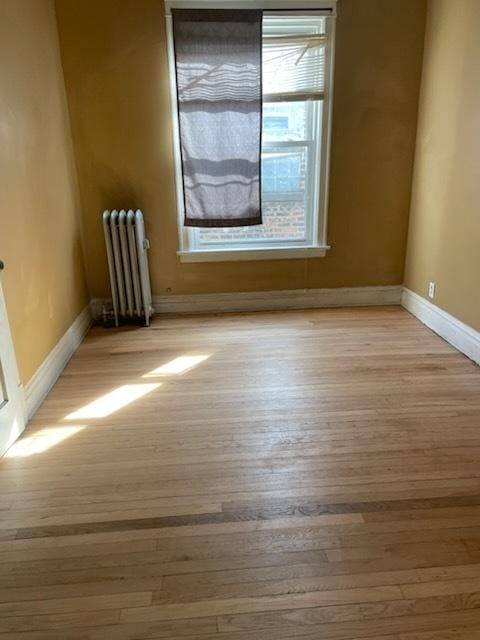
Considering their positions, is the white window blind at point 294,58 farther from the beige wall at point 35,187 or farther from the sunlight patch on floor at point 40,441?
the sunlight patch on floor at point 40,441

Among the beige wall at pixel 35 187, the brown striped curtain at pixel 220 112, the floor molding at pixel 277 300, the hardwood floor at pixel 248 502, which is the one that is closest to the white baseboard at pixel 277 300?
the floor molding at pixel 277 300

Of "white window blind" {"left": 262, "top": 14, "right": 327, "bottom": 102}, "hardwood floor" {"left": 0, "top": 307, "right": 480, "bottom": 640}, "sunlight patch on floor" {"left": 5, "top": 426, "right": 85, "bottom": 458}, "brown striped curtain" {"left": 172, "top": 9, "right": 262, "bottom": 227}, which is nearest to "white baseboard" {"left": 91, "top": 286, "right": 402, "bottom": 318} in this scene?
"brown striped curtain" {"left": 172, "top": 9, "right": 262, "bottom": 227}

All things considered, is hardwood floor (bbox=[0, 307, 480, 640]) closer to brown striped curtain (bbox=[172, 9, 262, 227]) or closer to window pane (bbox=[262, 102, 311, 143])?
brown striped curtain (bbox=[172, 9, 262, 227])

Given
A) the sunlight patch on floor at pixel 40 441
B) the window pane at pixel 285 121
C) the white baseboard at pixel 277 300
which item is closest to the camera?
the sunlight patch on floor at pixel 40 441

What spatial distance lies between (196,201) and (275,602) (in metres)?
3.06

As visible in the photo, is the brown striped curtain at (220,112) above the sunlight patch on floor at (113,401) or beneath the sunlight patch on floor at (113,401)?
above

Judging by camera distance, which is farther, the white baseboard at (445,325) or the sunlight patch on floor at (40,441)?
the white baseboard at (445,325)

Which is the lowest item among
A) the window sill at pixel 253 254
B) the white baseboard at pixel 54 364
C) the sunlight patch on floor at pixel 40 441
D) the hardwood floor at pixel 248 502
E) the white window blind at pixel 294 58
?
the sunlight patch on floor at pixel 40 441

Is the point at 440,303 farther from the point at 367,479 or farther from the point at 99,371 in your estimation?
the point at 99,371

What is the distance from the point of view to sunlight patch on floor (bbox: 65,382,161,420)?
251 cm

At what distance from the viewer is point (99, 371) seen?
9.94 ft

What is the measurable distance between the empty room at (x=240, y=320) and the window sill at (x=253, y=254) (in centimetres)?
2

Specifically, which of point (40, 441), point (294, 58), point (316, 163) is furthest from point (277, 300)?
point (40, 441)

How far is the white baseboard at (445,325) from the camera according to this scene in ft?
10.0
